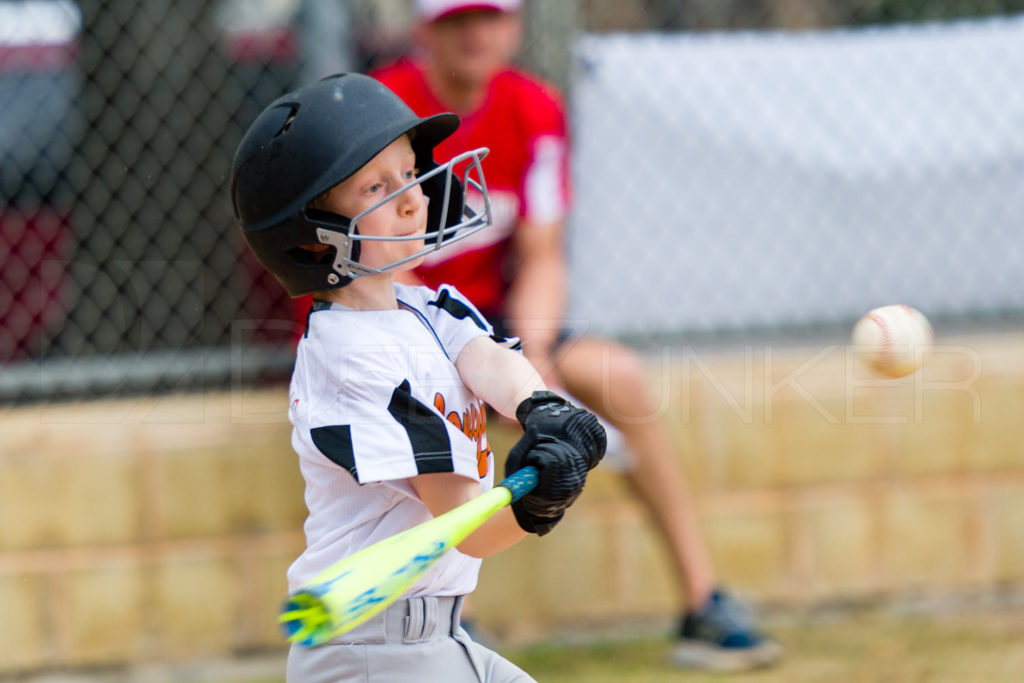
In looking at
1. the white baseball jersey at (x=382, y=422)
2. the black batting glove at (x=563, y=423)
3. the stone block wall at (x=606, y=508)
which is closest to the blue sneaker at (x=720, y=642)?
the stone block wall at (x=606, y=508)

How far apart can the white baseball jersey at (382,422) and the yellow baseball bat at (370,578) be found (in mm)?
150

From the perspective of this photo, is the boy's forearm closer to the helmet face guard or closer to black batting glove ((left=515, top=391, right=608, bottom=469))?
black batting glove ((left=515, top=391, right=608, bottom=469))

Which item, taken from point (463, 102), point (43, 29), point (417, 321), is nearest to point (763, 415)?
point (463, 102)

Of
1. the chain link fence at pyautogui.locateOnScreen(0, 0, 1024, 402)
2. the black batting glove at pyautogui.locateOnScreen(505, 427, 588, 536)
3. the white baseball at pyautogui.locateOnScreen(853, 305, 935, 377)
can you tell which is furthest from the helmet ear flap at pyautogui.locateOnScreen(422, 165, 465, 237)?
the chain link fence at pyautogui.locateOnScreen(0, 0, 1024, 402)

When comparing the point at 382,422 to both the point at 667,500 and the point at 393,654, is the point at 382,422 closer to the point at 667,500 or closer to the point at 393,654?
the point at 393,654

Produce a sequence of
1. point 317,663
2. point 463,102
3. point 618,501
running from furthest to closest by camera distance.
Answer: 1. point 618,501
2. point 463,102
3. point 317,663

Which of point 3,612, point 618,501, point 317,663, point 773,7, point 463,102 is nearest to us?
point 317,663

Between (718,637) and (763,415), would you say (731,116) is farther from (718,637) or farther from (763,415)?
(718,637)

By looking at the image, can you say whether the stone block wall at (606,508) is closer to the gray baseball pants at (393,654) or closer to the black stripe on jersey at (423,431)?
the gray baseball pants at (393,654)

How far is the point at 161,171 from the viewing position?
388 centimetres

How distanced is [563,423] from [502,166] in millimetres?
1677

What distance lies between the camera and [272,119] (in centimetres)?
183

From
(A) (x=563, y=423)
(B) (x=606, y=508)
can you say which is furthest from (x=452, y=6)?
(A) (x=563, y=423)

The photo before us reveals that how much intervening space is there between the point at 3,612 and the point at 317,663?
1966 millimetres
